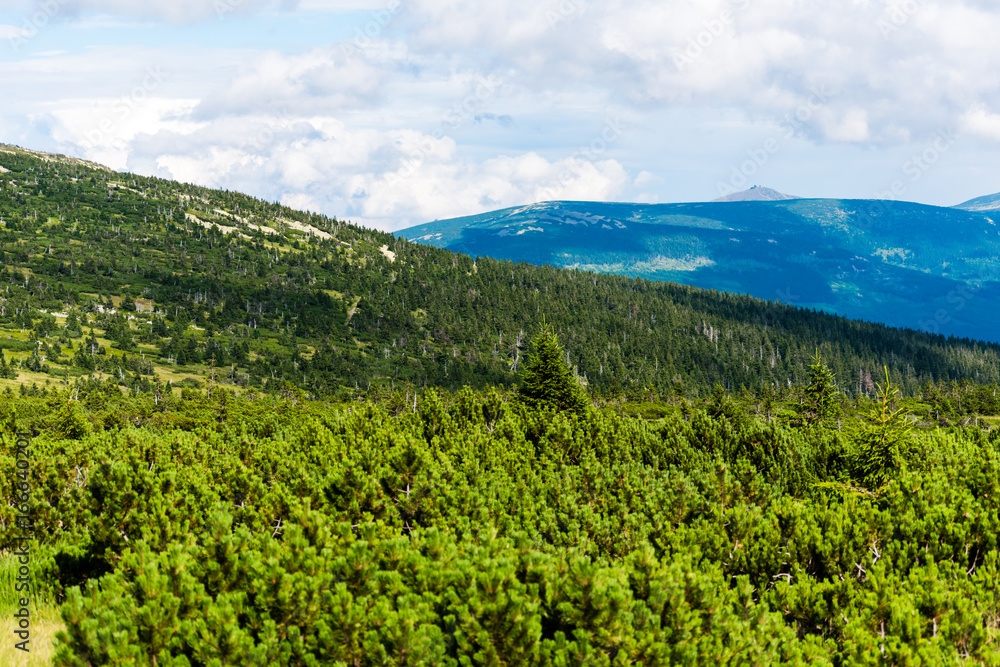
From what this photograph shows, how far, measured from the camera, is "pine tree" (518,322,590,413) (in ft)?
129

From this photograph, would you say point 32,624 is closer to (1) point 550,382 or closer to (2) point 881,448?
(2) point 881,448

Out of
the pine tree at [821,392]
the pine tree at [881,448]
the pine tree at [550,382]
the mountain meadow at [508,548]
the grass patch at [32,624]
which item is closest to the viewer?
the mountain meadow at [508,548]

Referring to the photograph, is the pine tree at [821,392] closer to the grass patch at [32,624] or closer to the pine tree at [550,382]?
the pine tree at [550,382]

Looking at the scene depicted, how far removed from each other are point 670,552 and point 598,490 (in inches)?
144

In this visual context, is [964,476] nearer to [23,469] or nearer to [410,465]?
[410,465]

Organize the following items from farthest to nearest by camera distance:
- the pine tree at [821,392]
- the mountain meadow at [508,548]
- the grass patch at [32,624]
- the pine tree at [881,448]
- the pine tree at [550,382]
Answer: the pine tree at [821,392]
the pine tree at [550,382]
the pine tree at [881,448]
the grass patch at [32,624]
the mountain meadow at [508,548]

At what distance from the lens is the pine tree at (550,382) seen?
129ft

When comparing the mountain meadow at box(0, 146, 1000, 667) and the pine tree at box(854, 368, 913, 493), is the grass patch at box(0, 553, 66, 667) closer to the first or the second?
the mountain meadow at box(0, 146, 1000, 667)

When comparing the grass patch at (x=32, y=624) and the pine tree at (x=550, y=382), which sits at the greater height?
the pine tree at (x=550, y=382)

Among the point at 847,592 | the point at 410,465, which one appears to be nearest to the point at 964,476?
the point at 847,592

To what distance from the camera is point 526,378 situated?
4081 centimetres

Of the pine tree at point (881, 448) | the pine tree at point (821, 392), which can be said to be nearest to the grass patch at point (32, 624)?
the pine tree at point (881, 448)

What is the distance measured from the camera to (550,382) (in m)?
40.0

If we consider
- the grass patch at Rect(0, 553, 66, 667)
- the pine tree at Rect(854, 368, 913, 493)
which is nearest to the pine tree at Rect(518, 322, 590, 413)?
the pine tree at Rect(854, 368, 913, 493)
